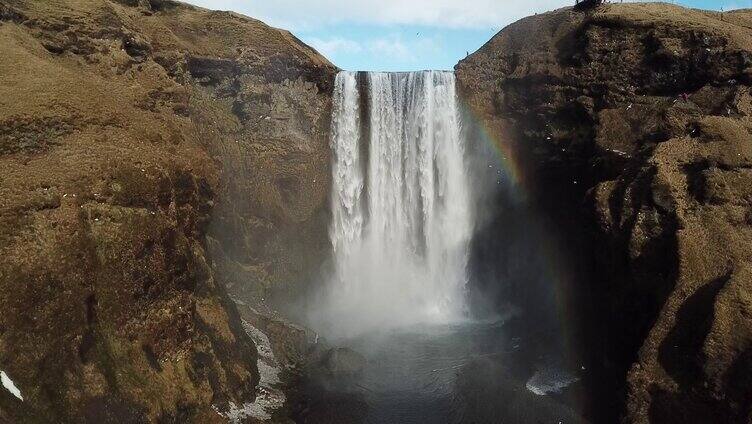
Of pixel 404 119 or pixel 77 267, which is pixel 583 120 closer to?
pixel 404 119

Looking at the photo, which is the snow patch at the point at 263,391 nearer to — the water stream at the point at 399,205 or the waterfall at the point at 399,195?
the water stream at the point at 399,205

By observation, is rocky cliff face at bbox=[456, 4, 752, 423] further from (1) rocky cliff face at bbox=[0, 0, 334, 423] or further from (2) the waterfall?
(1) rocky cliff face at bbox=[0, 0, 334, 423]

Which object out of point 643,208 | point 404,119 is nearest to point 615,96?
point 643,208

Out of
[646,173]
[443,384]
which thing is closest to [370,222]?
[443,384]

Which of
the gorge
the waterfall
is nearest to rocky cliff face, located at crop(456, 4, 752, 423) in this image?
the gorge

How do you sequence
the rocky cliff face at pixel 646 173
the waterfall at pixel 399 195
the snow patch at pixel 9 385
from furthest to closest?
1. the waterfall at pixel 399 195
2. the rocky cliff face at pixel 646 173
3. the snow patch at pixel 9 385

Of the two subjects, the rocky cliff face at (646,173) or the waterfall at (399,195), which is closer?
the rocky cliff face at (646,173)

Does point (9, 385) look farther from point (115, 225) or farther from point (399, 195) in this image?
point (399, 195)

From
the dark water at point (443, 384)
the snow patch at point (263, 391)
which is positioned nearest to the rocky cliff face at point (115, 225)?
the snow patch at point (263, 391)
